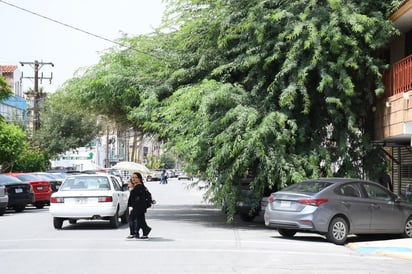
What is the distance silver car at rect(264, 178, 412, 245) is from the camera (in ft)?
50.9

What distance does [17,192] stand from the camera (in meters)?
26.5

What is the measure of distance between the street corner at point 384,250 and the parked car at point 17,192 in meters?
14.9

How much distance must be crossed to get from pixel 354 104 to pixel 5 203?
12658 mm

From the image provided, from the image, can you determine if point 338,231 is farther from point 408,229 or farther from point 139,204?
point 139,204

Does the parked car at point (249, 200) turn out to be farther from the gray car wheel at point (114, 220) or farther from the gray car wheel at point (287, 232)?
the gray car wheel at point (114, 220)

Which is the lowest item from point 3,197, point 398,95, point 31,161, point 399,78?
point 3,197

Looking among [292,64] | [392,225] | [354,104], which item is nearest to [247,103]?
[292,64]

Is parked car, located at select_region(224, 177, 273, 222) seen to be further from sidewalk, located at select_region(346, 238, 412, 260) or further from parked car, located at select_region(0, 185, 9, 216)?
parked car, located at select_region(0, 185, 9, 216)

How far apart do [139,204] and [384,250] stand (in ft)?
18.0

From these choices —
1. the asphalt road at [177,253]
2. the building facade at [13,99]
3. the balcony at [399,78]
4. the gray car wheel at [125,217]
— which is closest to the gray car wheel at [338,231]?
the asphalt road at [177,253]

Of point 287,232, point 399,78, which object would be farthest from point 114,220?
point 399,78

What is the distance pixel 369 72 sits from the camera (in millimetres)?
19719

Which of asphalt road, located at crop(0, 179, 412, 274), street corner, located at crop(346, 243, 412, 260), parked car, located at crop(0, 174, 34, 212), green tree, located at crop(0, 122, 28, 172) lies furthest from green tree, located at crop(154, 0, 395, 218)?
green tree, located at crop(0, 122, 28, 172)

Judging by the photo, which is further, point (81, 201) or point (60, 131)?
point (60, 131)
